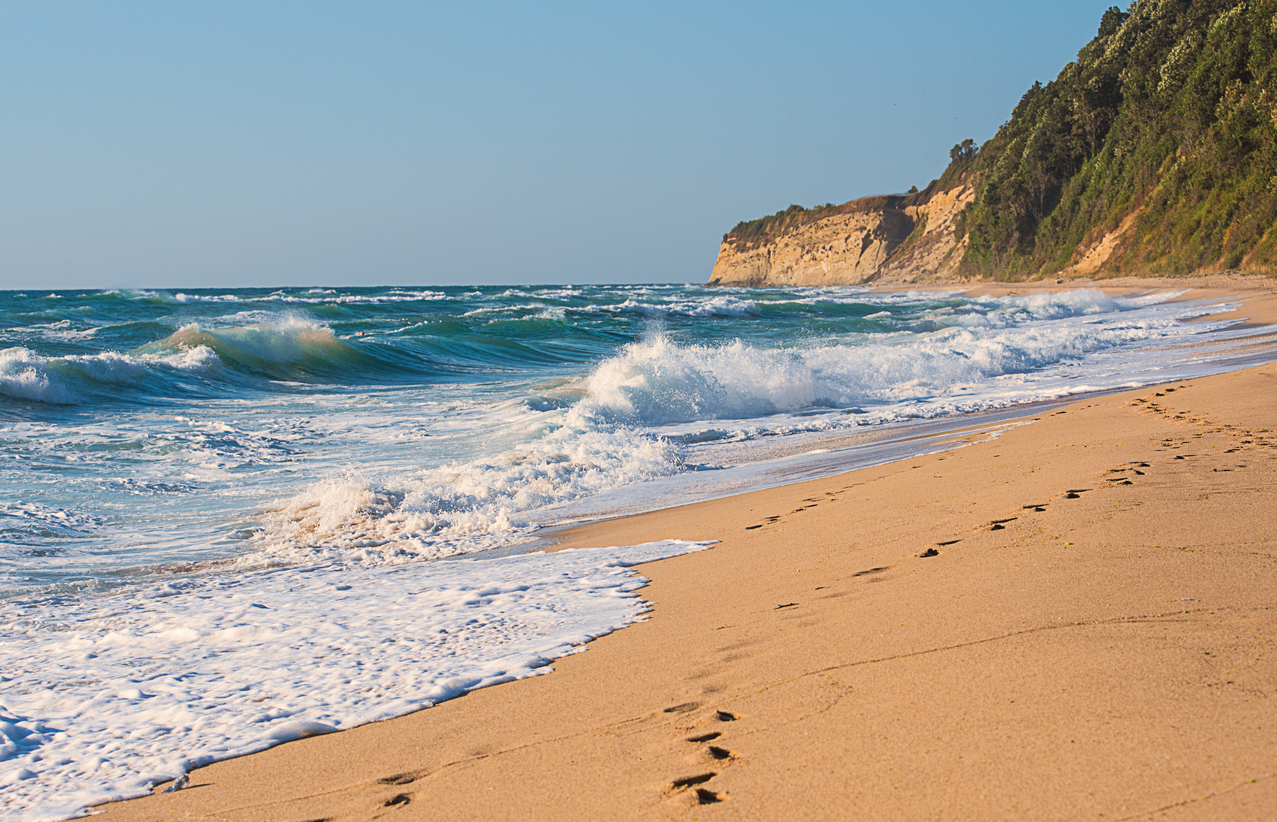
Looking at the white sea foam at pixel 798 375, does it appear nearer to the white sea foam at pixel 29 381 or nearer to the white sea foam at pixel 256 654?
the white sea foam at pixel 256 654

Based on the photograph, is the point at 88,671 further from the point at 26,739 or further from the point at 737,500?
the point at 737,500

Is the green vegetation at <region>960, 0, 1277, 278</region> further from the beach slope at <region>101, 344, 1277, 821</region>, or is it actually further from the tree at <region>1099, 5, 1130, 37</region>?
the beach slope at <region>101, 344, 1277, 821</region>

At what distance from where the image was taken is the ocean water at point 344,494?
292cm

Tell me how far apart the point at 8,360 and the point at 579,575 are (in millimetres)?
11594

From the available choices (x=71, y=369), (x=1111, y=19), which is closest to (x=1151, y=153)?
(x=1111, y=19)

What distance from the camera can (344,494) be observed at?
20.2 feet

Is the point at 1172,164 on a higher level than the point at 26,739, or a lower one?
higher

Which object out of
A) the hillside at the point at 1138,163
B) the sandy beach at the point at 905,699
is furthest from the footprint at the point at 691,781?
the hillside at the point at 1138,163

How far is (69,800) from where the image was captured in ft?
7.38

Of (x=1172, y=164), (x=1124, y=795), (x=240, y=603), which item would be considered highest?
(x=1172, y=164)

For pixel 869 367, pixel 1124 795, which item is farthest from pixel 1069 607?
pixel 869 367

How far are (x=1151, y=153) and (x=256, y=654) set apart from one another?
43.8m

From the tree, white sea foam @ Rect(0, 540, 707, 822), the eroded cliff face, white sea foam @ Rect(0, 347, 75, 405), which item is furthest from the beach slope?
the eroded cliff face

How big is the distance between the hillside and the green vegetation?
0.08m
